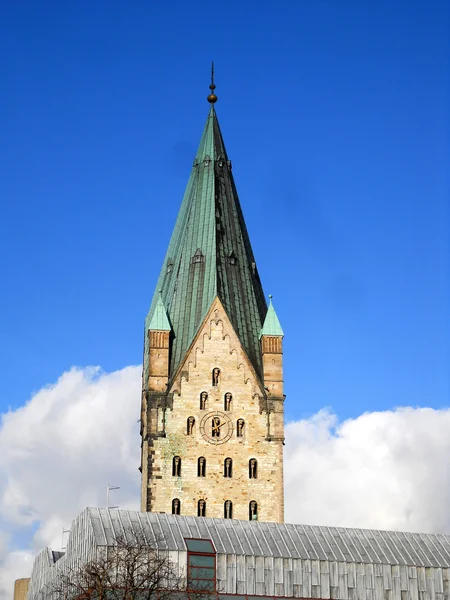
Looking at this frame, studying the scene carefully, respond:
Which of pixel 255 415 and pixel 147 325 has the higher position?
pixel 147 325

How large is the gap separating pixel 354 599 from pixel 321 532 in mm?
4855

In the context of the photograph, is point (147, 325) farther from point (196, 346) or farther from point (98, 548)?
point (98, 548)

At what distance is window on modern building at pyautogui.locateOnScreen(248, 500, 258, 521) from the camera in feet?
277

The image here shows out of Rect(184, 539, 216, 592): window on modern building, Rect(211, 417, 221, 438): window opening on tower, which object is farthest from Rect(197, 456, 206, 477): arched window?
Rect(184, 539, 216, 592): window on modern building

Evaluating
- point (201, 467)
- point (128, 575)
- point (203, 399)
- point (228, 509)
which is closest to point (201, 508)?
point (228, 509)

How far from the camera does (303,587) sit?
7062 cm

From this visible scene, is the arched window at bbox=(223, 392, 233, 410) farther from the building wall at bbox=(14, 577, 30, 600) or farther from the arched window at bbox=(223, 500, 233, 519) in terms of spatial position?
the building wall at bbox=(14, 577, 30, 600)

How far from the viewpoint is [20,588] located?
106 meters

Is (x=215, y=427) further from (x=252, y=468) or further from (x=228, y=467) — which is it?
(x=252, y=468)

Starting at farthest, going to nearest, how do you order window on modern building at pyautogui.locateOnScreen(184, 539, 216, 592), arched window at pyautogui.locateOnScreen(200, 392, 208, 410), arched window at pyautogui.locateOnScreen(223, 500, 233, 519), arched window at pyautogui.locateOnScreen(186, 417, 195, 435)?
1. arched window at pyautogui.locateOnScreen(200, 392, 208, 410)
2. arched window at pyautogui.locateOnScreen(186, 417, 195, 435)
3. arched window at pyautogui.locateOnScreen(223, 500, 233, 519)
4. window on modern building at pyautogui.locateOnScreen(184, 539, 216, 592)

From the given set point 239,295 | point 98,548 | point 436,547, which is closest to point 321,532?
point 436,547

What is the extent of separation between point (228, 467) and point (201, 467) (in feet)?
6.19

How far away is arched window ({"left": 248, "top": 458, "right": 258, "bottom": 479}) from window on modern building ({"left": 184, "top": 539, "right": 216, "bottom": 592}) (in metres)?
16.2

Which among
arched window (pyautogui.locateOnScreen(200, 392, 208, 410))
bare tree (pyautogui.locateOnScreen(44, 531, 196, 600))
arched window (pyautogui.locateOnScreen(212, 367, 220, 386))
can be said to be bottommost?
bare tree (pyautogui.locateOnScreen(44, 531, 196, 600))
